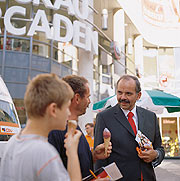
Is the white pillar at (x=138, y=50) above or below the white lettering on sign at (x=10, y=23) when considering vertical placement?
above

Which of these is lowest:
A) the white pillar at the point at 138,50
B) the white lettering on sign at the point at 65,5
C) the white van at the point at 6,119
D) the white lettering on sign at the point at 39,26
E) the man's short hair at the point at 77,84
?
the white van at the point at 6,119

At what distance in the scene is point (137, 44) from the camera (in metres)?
26.9

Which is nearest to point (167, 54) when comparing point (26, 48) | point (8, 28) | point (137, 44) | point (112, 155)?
point (137, 44)

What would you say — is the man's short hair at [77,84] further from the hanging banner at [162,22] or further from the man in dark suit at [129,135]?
the hanging banner at [162,22]

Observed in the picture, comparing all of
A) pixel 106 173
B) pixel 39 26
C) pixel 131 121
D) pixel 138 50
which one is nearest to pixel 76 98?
pixel 106 173

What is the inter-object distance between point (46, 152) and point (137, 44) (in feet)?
86.7

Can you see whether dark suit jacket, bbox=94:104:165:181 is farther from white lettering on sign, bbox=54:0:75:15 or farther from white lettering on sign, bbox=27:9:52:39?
white lettering on sign, bbox=54:0:75:15

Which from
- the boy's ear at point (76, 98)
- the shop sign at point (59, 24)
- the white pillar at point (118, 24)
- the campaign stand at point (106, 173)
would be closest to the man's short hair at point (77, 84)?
the boy's ear at point (76, 98)

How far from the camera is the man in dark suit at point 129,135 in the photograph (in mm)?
2863

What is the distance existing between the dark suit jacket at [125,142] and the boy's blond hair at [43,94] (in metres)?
1.55

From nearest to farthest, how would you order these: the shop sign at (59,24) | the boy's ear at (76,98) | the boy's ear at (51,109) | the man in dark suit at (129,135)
Result: the boy's ear at (51,109), the boy's ear at (76,98), the man in dark suit at (129,135), the shop sign at (59,24)

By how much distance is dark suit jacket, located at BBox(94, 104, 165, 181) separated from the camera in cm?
287

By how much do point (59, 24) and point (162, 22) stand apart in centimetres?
2038

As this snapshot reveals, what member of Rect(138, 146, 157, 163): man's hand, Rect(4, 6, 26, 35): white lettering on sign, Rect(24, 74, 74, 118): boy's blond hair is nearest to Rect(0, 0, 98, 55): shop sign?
Rect(4, 6, 26, 35): white lettering on sign
